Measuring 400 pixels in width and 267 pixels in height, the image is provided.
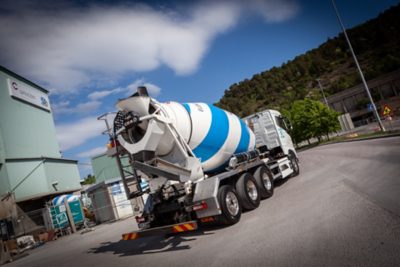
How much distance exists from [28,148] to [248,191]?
2684 centimetres

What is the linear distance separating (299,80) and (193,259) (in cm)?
11870

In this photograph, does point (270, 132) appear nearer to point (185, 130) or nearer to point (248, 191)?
point (248, 191)

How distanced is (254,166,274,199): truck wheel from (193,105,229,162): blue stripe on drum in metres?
1.76

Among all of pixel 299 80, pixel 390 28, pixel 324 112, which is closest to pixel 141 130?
pixel 324 112

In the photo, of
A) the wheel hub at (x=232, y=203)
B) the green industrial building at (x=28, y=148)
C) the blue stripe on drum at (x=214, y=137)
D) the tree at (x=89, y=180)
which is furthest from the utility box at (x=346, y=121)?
the tree at (x=89, y=180)

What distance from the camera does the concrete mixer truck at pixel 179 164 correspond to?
5836 millimetres

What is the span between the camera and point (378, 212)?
4.39 metres

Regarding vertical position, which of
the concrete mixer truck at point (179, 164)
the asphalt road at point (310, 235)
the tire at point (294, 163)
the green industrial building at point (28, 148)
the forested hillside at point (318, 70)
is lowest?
the asphalt road at point (310, 235)

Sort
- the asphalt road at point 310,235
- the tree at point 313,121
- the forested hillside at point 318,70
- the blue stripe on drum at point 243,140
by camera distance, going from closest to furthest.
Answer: the asphalt road at point 310,235
the blue stripe on drum at point 243,140
the tree at point 313,121
the forested hillside at point 318,70

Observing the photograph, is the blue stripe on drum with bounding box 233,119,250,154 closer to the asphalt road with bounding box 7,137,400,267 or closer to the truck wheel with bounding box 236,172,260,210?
the truck wheel with bounding box 236,172,260,210

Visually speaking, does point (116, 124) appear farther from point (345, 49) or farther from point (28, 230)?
point (345, 49)

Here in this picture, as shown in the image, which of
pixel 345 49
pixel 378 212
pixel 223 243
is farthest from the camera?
pixel 345 49

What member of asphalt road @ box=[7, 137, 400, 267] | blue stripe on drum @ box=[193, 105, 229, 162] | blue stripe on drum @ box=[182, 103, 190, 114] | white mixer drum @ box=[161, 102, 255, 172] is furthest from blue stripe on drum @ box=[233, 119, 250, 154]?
blue stripe on drum @ box=[182, 103, 190, 114]

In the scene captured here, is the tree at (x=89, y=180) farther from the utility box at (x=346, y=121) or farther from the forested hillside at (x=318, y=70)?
the utility box at (x=346, y=121)
